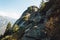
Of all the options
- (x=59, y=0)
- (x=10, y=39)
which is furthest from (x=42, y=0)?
(x=59, y=0)

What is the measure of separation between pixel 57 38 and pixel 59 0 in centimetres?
1173

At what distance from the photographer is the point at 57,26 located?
37.7m

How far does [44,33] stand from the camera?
42875mm

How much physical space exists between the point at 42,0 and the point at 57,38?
48981 mm

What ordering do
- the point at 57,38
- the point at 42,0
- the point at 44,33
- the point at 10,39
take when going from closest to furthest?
1. the point at 57,38
2. the point at 44,33
3. the point at 10,39
4. the point at 42,0

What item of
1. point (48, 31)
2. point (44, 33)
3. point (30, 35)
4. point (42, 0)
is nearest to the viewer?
point (48, 31)

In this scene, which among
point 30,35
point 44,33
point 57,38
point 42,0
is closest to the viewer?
point 57,38

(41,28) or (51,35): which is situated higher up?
(41,28)

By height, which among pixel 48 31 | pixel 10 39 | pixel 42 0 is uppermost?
pixel 42 0

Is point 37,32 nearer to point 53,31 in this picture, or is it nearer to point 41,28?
point 41,28

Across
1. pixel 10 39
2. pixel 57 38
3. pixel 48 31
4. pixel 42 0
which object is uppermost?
pixel 42 0

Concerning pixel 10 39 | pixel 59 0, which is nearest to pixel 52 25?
pixel 59 0

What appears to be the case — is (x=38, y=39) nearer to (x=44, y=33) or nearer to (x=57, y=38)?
(x=44, y=33)

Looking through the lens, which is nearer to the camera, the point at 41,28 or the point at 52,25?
the point at 52,25
